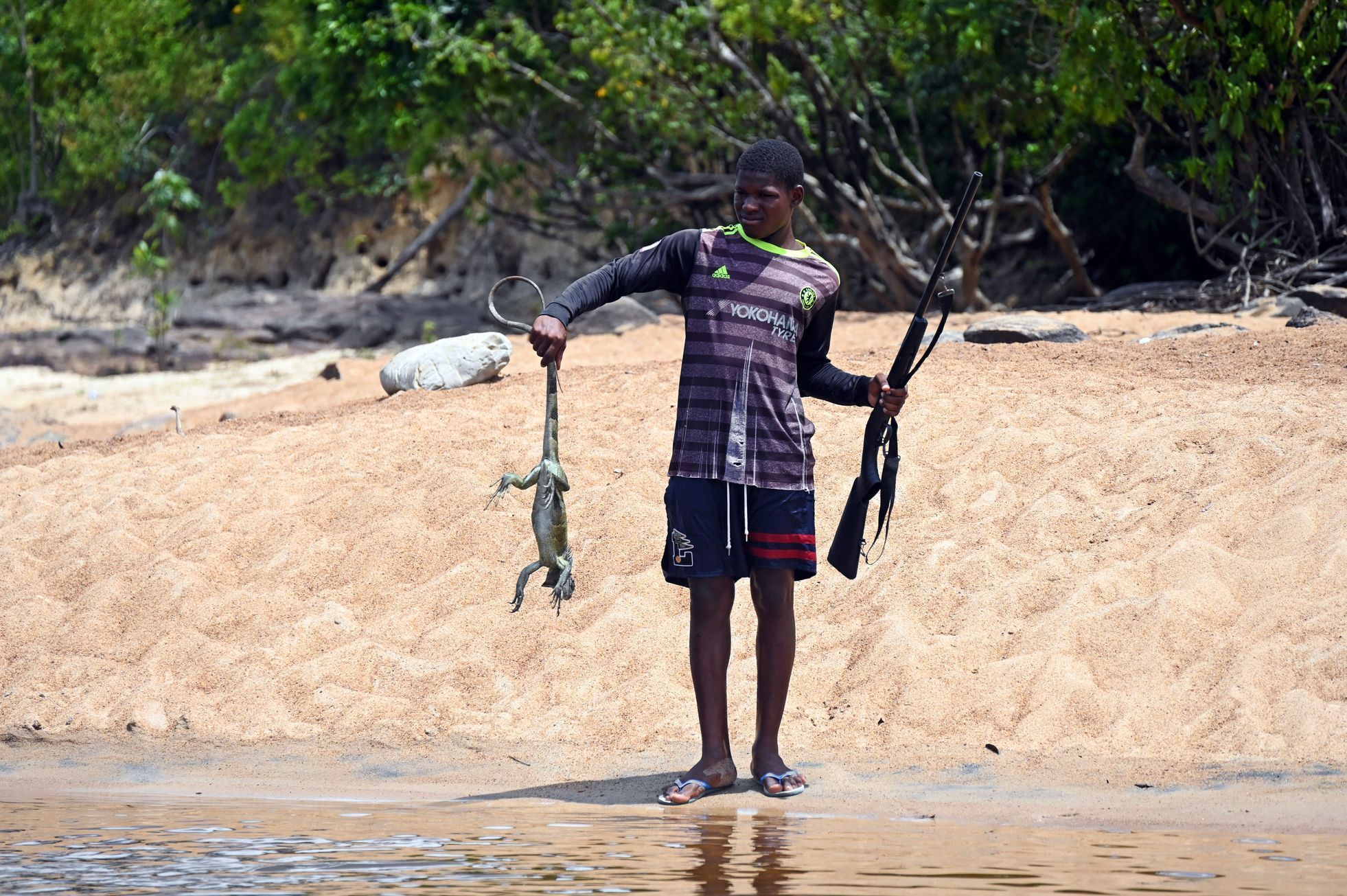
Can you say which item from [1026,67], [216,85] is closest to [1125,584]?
[1026,67]

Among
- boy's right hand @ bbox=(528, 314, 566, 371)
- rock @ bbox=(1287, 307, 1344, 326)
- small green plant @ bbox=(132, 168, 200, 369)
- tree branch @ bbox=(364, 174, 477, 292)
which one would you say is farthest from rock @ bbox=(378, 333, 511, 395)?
tree branch @ bbox=(364, 174, 477, 292)

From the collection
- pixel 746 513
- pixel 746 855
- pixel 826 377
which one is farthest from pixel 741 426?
pixel 746 855

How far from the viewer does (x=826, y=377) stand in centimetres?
412

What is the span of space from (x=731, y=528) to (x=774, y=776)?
0.67 metres

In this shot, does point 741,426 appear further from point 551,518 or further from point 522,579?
point 522,579

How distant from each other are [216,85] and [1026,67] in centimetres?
1475

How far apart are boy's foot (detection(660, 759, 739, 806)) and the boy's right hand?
1.13 m

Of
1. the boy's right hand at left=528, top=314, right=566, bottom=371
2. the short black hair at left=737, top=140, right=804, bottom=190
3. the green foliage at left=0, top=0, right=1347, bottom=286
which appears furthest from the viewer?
the green foliage at left=0, top=0, right=1347, bottom=286

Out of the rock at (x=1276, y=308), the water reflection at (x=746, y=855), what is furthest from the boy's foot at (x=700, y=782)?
the rock at (x=1276, y=308)

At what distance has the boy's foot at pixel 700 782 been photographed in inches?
156

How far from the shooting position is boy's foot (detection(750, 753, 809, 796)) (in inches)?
159

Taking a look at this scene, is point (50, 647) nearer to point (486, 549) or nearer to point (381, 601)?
point (381, 601)

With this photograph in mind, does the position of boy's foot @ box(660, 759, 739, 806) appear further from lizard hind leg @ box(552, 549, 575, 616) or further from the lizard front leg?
the lizard front leg

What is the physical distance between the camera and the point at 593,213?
54.7 feet
